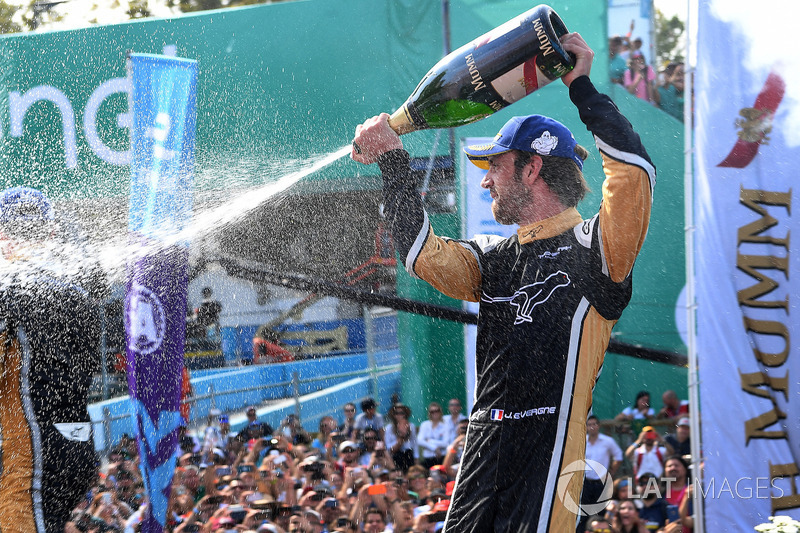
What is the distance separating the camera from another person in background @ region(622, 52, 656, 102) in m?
8.12

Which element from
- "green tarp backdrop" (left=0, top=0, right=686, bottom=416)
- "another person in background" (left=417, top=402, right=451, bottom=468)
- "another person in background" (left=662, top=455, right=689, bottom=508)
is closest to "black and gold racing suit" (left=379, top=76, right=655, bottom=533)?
"another person in background" (left=662, top=455, right=689, bottom=508)

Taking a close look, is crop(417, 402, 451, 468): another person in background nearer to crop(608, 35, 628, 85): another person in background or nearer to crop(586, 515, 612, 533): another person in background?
crop(586, 515, 612, 533): another person in background

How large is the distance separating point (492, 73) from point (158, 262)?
9.55 ft

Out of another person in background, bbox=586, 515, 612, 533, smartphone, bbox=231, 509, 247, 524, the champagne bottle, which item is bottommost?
another person in background, bbox=586, 515, 612, 533

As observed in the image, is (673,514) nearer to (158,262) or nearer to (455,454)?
(455,454)

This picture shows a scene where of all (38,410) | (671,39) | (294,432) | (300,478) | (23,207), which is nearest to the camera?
(38,410)

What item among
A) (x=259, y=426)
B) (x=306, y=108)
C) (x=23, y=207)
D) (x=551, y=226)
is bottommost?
(x=259, y=426)

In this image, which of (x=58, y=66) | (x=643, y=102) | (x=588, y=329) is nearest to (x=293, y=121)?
(x=58, y=66)

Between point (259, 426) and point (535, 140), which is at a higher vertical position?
point (535, 140)

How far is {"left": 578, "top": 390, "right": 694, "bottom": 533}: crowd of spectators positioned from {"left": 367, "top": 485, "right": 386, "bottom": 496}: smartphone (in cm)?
138

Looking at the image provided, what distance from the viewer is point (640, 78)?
8141 millimetres

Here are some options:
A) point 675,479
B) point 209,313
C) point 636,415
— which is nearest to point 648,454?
point 675,479

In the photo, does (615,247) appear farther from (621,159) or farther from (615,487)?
(615,487)

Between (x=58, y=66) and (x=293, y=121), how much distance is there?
2667 mm
